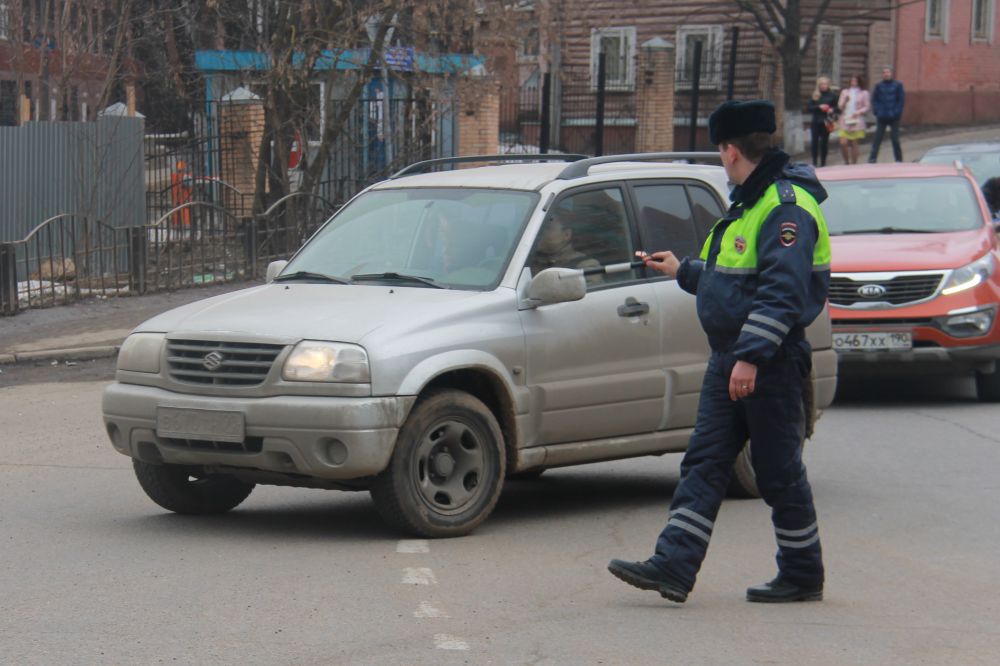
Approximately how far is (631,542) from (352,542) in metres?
1.27

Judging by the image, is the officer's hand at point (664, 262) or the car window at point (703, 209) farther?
the car window at point (703, 209)

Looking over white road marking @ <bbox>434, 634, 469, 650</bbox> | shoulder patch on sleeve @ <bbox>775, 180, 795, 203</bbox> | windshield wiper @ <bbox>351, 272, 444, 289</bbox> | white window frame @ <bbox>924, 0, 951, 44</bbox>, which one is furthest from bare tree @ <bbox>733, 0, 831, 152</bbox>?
white road marking @ <bbox>434, 634, 469, 650</bbox>

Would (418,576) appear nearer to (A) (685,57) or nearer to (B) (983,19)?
(A) (685,57)

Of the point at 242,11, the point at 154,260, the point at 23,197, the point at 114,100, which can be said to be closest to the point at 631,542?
the point at 154,260

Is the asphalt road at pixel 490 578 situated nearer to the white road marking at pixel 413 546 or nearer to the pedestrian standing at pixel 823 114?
the white road marking at pixel 413 546

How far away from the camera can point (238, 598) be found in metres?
6.16

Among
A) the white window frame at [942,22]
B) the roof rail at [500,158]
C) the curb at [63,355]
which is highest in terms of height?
the white window frame at [942,22]

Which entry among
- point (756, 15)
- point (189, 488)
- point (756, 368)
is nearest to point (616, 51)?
point (756, 15)

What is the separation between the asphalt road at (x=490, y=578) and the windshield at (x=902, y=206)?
392 centimetres

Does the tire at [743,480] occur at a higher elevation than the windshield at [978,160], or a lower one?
lower

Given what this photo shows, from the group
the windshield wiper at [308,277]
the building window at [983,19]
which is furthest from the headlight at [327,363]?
the building window at [983,19]

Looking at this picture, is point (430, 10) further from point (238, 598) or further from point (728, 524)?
point (238, 598)

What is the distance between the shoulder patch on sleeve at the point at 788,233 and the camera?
231 inches

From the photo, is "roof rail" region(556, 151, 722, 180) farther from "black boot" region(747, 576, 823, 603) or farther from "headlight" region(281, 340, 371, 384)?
"black boot" region(747, 576, 823, 603)
